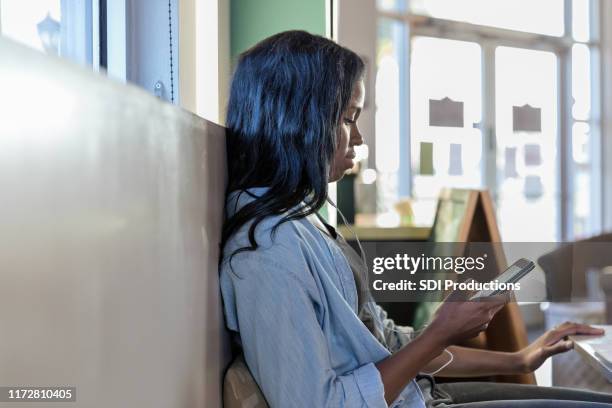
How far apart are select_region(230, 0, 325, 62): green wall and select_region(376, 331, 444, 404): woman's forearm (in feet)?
3.80

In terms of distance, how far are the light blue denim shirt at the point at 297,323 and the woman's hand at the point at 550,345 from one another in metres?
0.58

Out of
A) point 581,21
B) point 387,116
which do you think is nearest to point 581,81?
point 581,21

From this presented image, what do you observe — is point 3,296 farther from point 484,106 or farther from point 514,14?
point 514,14

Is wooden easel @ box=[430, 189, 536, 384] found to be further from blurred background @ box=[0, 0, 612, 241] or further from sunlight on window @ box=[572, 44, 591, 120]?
sunlight on window @ box=[572, 44, 591, 120]

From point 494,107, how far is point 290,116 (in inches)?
210

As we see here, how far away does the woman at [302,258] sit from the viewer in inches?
37.8

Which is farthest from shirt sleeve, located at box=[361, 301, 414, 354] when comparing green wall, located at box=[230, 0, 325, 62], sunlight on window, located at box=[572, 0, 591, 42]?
sunlight on window, located at box=[572, 0, 591, 42]

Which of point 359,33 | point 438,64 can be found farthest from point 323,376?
point 438,64

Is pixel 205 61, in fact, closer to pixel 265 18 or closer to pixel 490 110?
pixel 265 18

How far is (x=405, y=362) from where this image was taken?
1053mm

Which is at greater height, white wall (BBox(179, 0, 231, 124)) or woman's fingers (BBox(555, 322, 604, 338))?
white wall (BBox(179, 0, 231, 124))

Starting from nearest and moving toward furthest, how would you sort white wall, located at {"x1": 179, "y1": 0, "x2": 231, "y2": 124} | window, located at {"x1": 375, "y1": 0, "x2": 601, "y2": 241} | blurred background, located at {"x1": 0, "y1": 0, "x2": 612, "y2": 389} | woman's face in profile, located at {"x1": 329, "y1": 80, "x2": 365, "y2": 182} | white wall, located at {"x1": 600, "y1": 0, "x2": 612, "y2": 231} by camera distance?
woman's face in profile, located at {"x1": 329, "y1": 80, "x2": 365, "y2": 182}, white wall, located at {"x1": 179, "y1": 0, "x2": 231, "y2": 124}, blurred background, located at {"x1": 0, "y1": 0, "x2": 612, "y2": 389}, window, located at {"x1": 375, "y1": 0, "x2": 601, "y2": 241}, white wall, located at {"x1": 600, "y1": 0, "x2": 612, "y2": 231}

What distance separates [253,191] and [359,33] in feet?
11.7

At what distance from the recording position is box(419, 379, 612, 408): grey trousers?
1287 millimetres
